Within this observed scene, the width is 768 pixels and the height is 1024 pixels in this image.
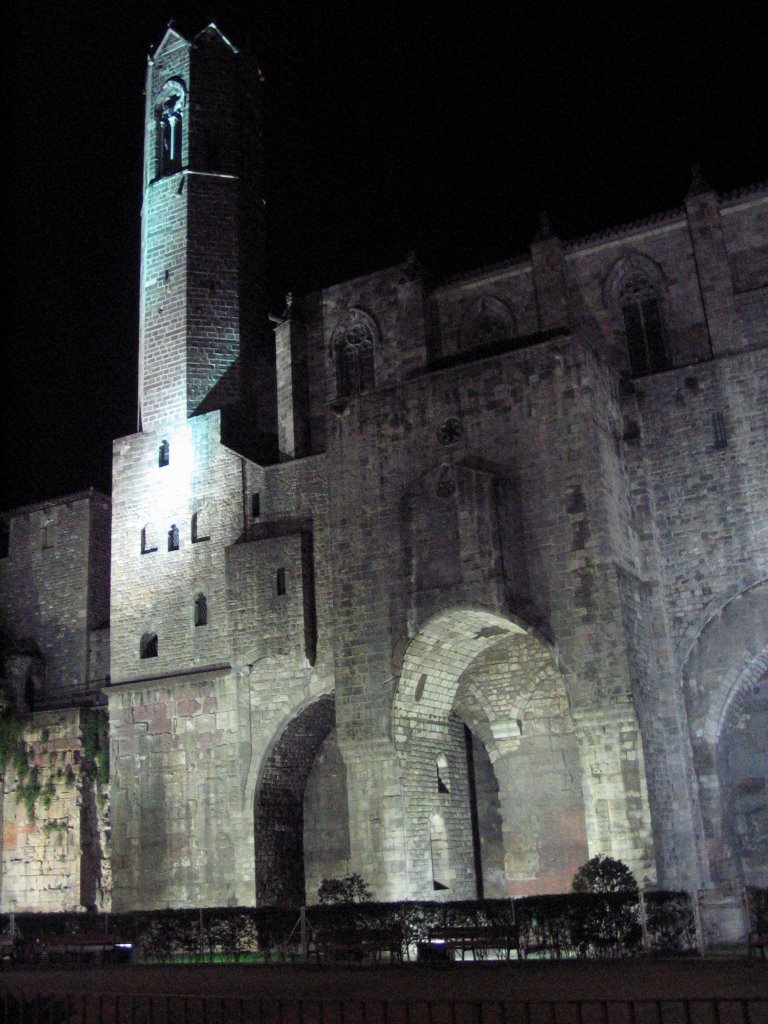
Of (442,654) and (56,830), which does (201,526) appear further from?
(56,830)

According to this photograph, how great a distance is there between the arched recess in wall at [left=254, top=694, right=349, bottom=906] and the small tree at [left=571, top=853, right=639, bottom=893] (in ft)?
25.3

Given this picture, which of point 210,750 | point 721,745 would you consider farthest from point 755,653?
point 210,750

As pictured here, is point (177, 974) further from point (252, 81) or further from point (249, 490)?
point (252, 81)

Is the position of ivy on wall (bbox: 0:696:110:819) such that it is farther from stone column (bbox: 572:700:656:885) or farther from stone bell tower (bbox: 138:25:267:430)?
stone column (bbox: 572:700:656:885)

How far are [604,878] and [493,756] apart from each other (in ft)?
23.1

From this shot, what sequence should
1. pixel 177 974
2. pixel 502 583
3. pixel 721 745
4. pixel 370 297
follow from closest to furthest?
pixel 177 974
pixel 502 583
pixel 721 745
pixel 370 297

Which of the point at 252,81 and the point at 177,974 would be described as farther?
the point at 252,81

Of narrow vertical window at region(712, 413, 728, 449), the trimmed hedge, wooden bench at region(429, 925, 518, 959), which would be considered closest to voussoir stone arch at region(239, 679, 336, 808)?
the trimmed hedge

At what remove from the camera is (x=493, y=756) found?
2456cm

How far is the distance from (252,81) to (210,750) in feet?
62.8

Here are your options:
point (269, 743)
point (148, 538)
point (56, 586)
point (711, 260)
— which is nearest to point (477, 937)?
point (269, 743)

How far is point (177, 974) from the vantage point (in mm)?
16047

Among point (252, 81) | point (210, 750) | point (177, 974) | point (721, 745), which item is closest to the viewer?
point (177, 974)

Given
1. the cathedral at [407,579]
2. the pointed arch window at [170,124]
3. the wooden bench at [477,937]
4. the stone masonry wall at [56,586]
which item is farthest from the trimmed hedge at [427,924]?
the pointed arch window at [170,124]
